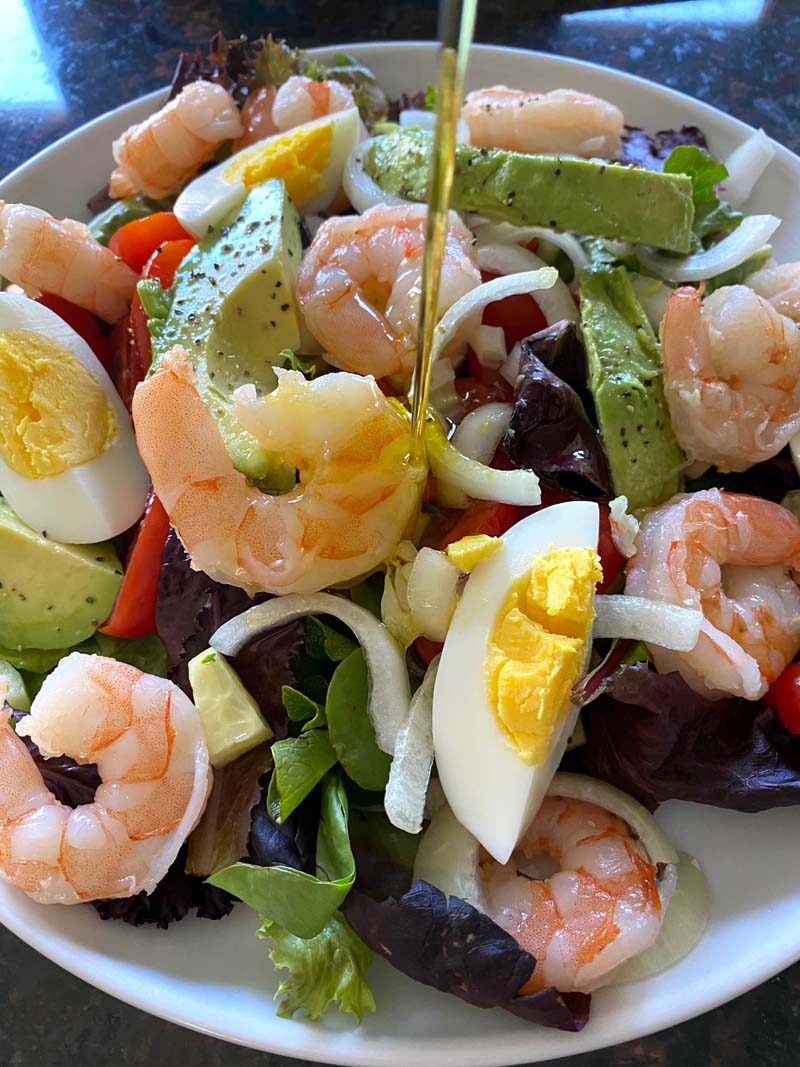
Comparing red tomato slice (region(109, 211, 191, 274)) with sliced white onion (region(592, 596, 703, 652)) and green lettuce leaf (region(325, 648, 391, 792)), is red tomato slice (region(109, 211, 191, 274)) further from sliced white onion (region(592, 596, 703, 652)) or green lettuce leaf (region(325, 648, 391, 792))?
sliced white onion (region(592, 596, 703, 652))

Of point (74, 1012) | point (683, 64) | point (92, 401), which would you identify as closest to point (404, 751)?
point (74, 1012)

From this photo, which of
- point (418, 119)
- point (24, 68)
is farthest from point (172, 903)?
point (24, 68)

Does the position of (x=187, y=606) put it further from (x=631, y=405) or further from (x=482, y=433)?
(x=631, y=405)

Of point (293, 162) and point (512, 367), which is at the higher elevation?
point (293, 162)

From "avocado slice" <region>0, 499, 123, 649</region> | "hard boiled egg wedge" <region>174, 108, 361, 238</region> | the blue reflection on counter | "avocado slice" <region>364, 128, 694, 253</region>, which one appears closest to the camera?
"avocado slice" <region>0, 499, 123, 649</region>

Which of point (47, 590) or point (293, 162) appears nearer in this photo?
point (47, 590)

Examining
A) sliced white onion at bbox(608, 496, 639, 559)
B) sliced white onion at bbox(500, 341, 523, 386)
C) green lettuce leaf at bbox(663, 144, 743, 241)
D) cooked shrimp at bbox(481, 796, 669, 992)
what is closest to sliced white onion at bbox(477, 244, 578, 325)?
sliced white onion at bbox(500, 341, 523, 386)

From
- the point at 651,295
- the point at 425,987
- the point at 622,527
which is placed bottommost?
the point at 425,987

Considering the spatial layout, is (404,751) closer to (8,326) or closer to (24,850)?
(24,850)
